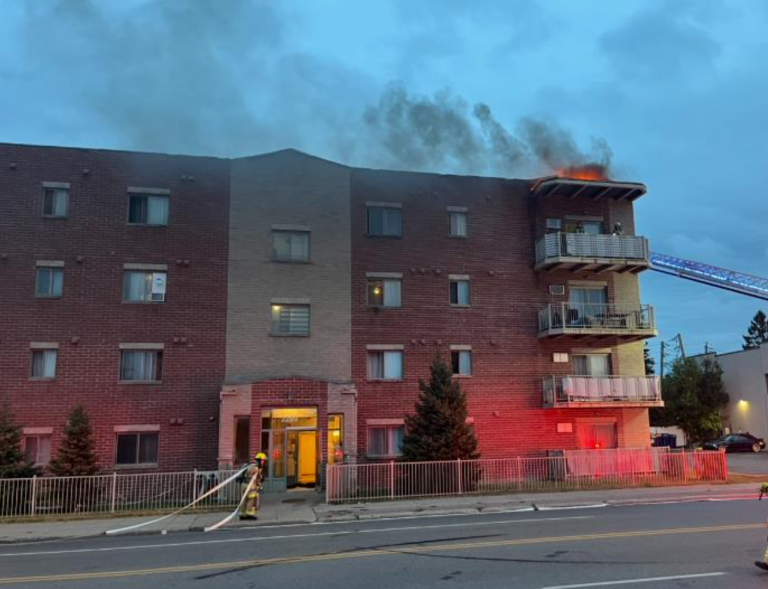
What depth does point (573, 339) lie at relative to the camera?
2617 centimetres

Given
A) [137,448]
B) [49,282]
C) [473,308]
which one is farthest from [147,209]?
[473,308]

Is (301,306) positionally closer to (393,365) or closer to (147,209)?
(393,365)

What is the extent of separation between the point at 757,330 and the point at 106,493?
306 ft

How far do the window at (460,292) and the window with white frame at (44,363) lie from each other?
49.7 feet

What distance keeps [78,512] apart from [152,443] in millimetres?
4857

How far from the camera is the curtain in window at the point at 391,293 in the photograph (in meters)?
25.2

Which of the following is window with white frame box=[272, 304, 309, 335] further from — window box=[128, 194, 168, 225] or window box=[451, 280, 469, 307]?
window box=[451, 280, 469, 307]

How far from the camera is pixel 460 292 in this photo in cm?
2591

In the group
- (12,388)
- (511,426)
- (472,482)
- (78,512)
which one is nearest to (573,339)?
(511,426)

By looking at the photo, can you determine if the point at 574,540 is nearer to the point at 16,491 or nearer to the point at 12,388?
the point at 16,491

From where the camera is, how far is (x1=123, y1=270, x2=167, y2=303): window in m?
23.1

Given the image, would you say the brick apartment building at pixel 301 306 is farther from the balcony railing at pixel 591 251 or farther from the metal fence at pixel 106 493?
the metal fence at pixel 106 493

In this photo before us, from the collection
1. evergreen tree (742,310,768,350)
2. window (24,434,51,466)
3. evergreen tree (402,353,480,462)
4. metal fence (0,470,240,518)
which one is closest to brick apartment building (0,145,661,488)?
window (24,434,51,466)

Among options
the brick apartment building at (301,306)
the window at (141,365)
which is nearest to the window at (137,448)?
the brick apartment building at (301,306)
